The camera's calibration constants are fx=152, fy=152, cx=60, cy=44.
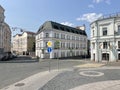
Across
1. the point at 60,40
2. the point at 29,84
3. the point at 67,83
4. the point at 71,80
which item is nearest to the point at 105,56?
the point at 60,40

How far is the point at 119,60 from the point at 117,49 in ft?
8.23

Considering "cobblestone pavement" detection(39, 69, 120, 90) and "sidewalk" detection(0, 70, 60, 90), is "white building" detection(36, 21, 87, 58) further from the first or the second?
"sidewalk" detection(0, 70, 60, 90)

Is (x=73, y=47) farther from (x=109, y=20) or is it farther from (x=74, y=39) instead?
(x=109, y=20)

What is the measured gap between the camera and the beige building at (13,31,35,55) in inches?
3353

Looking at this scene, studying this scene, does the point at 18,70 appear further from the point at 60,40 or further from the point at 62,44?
the point at 62,44

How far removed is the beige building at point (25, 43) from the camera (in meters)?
85.2

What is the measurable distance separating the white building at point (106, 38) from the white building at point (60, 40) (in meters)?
11.1

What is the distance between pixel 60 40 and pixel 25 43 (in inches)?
1414

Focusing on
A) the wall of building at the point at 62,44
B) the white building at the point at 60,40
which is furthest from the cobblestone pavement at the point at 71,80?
the wall of building at the point at 62,44

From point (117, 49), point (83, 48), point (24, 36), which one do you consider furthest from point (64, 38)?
point (24, 36)

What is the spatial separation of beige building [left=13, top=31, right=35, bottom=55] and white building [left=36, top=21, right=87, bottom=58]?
2460 centimetres

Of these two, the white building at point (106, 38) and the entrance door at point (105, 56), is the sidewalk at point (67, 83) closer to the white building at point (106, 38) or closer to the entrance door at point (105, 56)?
the white building at point (106, 38)

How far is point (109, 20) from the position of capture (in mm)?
35344

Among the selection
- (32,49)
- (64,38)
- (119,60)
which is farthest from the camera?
(32,49)
